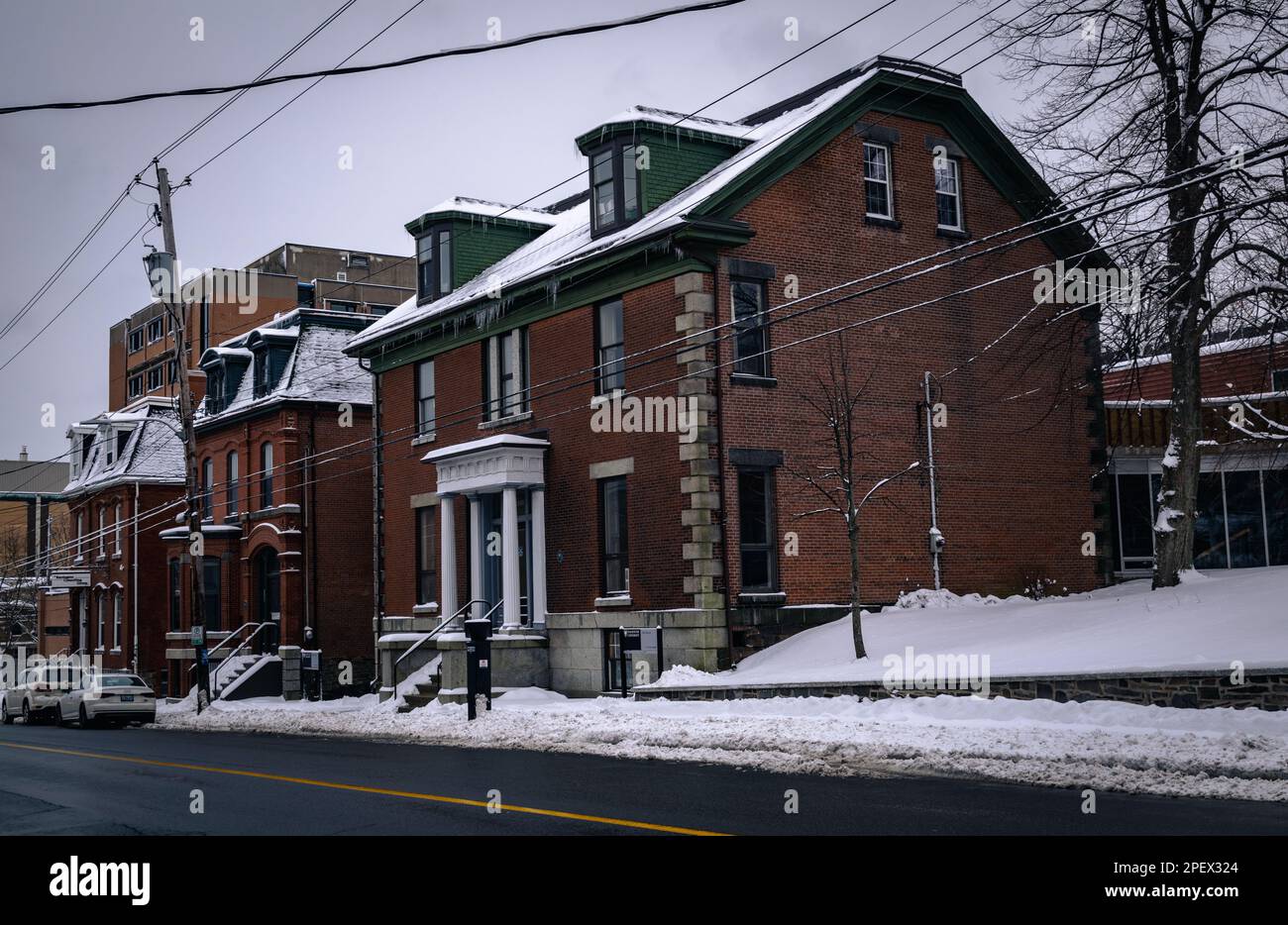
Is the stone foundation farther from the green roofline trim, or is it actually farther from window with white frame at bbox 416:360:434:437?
window with white frame at bbox 416:360:434:437

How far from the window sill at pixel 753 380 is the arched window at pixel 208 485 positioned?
81.8 feet

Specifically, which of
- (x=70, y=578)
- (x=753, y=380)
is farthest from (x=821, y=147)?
(x=70, y=578)

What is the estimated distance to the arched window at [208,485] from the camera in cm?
4372

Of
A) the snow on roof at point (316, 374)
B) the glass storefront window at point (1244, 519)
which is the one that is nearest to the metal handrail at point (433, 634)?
the snow on roof at point (316, 374)

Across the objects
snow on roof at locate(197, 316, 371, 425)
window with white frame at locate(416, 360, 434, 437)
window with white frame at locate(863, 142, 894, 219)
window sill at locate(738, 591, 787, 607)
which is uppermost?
window with white frame at locate(863, 142, 894, 219)

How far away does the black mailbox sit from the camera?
901 inches

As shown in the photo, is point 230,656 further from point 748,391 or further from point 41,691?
point 748,391

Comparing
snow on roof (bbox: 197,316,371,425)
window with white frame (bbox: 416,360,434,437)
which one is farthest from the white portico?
snow on roof (bbox: 197,316,371,425)

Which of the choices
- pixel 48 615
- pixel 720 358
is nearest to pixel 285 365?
pixel 720 358

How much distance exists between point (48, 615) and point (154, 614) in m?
20.8

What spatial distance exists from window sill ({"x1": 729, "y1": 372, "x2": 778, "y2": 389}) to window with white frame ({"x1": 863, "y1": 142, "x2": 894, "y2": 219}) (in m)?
4.57
